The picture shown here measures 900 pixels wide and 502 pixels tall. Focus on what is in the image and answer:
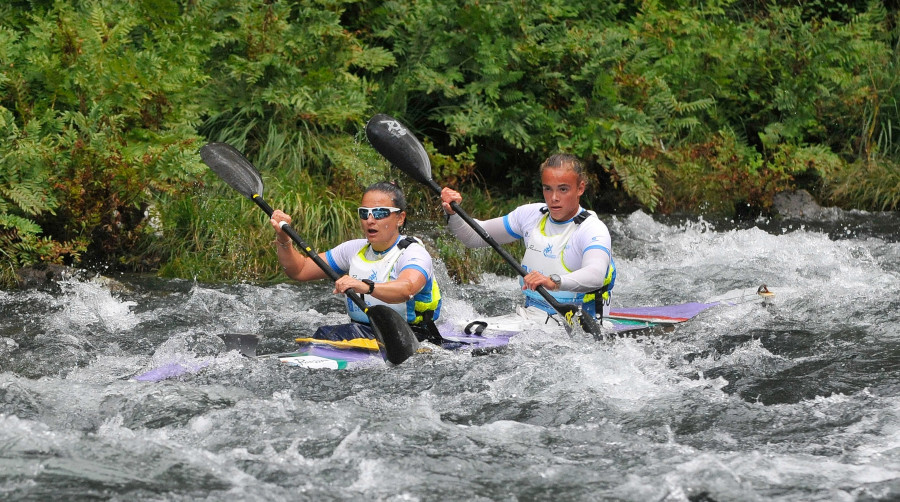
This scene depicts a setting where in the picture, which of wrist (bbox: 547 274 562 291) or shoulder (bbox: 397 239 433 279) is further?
wrist (bbox: 547 274 562 291)

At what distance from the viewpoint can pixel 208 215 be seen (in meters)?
7.81

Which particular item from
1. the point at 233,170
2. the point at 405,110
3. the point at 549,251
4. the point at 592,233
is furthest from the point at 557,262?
the point at 405,110

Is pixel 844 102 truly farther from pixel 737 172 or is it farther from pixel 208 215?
pixel 208 215

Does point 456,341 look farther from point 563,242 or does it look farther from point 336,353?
point 563,242

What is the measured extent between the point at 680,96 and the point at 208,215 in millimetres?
5587

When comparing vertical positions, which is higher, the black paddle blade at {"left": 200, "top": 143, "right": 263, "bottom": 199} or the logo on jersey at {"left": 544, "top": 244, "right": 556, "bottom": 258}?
the black paddle blade at {"left": 200, "top": 143, "right": 263, "bottom": 199}

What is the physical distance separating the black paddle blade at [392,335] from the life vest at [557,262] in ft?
3.54

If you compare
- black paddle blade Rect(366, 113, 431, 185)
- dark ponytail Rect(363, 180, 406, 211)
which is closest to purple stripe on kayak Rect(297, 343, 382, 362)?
dark ponytail Rect(363, 180, 406, 211)

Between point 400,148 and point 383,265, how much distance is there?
1.22m

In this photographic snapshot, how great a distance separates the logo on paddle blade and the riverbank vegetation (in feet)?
5.08

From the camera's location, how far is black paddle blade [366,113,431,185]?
6.30m

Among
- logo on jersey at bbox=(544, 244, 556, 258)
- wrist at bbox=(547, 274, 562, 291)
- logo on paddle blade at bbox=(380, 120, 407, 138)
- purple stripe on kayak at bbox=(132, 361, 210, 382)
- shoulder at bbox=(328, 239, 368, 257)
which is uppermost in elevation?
logo on paddle blade at bbox=(380, 120, 407, 138)

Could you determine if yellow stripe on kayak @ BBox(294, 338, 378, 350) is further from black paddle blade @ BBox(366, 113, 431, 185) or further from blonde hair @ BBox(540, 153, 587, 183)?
black paddle blade @ BBox(366, 113, 431, 185)

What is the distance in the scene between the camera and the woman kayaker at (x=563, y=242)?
5.41 meters
